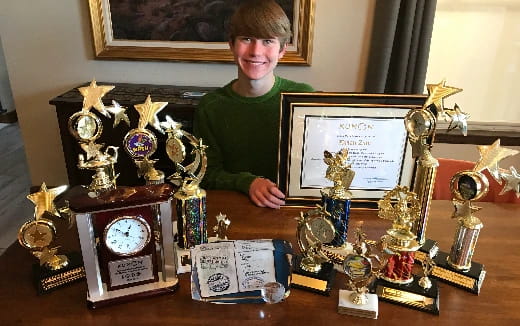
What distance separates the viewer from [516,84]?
2428 mm

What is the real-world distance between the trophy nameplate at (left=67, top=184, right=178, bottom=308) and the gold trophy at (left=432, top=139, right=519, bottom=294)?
0.60m

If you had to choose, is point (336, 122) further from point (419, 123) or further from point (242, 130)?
point (242, 130)

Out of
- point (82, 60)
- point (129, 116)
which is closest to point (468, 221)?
point (129, 116)

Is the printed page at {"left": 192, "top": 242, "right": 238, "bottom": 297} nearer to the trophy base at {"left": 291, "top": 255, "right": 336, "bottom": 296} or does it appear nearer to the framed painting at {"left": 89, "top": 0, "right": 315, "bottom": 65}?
the trophy base at {"left": 291, "top": 255, "right": 336, "bottom": 296}

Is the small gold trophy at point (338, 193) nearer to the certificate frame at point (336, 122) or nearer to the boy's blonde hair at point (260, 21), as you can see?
the certificate frame at point (336, 122)

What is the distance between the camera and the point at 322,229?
936mm

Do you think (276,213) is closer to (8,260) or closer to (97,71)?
(8,260)

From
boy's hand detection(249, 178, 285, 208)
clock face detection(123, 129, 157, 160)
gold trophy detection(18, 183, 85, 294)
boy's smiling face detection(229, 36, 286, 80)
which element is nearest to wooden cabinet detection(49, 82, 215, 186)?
boy's smiling face detection(229, 36, 286, 80)

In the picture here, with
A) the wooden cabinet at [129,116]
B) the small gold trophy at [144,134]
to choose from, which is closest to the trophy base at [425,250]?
the small gold trophy at [144,134]

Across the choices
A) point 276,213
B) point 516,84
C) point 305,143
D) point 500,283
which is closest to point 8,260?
point 276,213

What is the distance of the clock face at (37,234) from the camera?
935mm

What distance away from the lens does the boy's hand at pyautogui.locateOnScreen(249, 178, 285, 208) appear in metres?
1.23

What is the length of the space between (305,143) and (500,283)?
557 mm

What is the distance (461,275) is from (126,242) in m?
0.72
